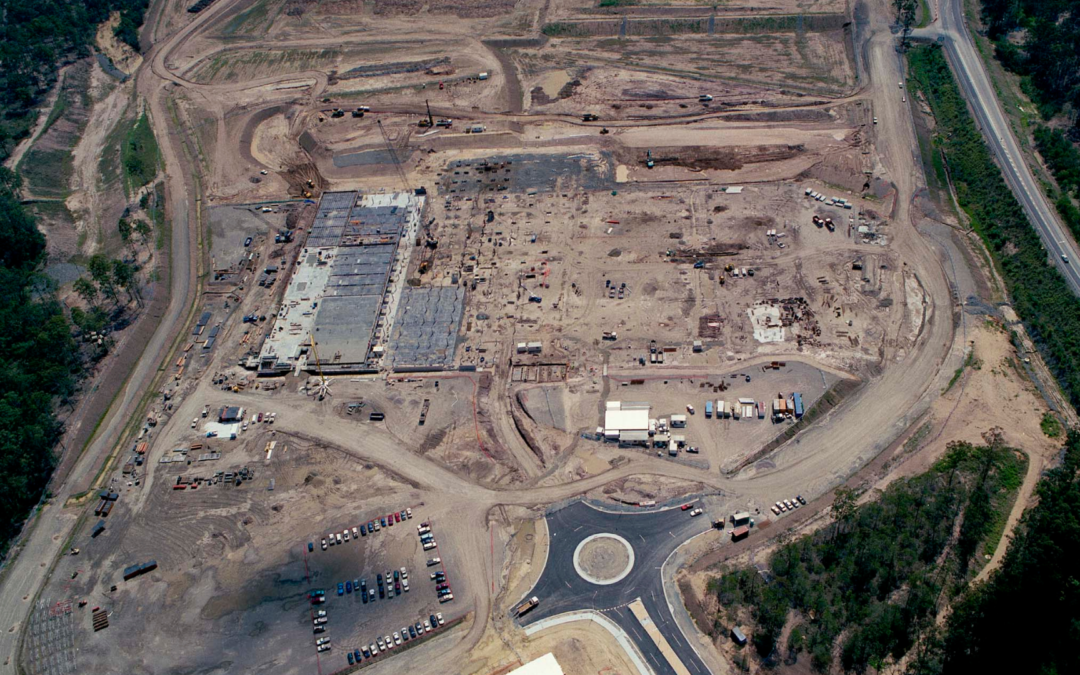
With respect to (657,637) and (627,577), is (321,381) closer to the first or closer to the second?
(627,577)

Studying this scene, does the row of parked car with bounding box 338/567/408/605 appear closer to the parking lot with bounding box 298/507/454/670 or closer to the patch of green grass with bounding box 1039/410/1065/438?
the parking lot with bounding box 298/507/454/670

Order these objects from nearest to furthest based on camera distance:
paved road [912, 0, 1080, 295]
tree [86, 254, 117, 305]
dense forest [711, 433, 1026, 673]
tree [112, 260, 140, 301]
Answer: dense forest [711, 433, 1026, 673], paved road [912, 0, 1080, 295], tree [112, 260, 140, 301], tree [86, 254, 117, 305]

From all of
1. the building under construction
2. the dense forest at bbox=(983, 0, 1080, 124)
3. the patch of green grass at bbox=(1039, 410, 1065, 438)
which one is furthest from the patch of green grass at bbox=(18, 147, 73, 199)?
the dense forest at bbox=(983, 0, 1080, 124)

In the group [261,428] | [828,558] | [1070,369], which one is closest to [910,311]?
[1070,369]

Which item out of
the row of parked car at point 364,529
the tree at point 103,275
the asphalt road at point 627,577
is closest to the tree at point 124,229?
the tree at point 103,275

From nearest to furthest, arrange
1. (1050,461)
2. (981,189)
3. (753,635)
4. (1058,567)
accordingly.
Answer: (1058,567) < (753,635) < (1050,461) < (981,189)

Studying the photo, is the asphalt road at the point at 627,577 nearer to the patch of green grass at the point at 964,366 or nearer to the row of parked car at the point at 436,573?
the row of parked car at the point at 436,573

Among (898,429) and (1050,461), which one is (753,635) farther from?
(1050,461)
